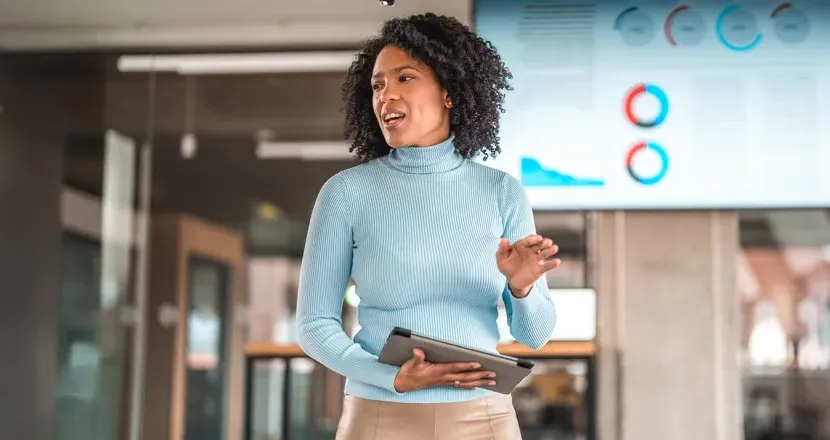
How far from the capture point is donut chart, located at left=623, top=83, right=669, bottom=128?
13.1ft

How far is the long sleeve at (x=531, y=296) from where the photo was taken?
164 cm

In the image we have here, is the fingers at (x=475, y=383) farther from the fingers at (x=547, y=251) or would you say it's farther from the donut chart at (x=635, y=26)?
the donut chart at (x=635, y=26)

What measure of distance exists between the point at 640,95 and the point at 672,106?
13cm

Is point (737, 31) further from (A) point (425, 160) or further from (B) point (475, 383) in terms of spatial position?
(B) point (475, 383)

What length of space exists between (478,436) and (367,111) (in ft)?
1.99

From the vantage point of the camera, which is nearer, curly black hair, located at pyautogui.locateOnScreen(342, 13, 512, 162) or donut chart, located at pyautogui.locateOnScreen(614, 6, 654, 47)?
curly black hair, located at pyautogui.locateOnScreen(342, 13, 512, 162)

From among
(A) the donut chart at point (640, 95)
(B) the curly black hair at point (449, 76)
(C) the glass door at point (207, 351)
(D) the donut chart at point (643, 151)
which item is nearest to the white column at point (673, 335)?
(D) the donut chart at point (643, 151)

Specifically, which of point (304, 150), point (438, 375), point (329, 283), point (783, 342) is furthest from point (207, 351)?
point (438, 375)

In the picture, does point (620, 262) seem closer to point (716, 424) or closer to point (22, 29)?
point (716, 424)

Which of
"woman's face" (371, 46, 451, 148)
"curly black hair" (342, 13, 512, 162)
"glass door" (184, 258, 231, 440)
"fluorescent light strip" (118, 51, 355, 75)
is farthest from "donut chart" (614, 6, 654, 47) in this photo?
"woman's face" (371, 46, 451, 148)

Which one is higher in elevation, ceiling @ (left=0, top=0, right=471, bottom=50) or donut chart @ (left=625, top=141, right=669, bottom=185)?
ceiling @ (left=0, top=0, right=471, bottom=50)

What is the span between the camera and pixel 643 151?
13.1 feet

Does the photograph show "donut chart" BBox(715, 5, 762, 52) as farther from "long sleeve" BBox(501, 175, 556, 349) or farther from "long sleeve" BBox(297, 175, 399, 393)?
"long sleeve" BBox(297, 175, 399, 393)

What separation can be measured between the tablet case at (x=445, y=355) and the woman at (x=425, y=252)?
2 centimetres
